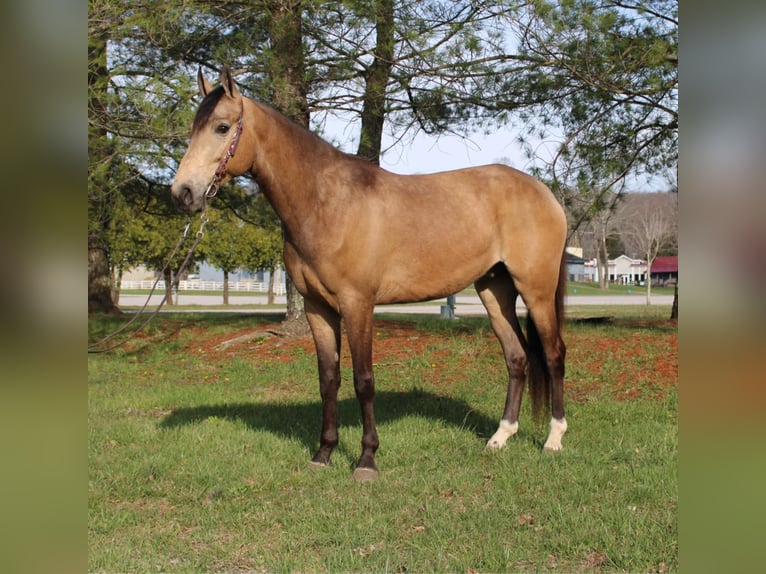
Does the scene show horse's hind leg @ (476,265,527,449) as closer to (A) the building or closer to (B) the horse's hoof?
(B) the horse's hoof

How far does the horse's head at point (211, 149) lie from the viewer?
3568mm

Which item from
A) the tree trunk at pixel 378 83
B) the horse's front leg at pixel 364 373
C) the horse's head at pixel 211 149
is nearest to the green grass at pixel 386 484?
the horse's front leg at pixel 364 373

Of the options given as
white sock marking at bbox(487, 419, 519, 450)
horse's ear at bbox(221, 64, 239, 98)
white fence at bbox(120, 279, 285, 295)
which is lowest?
white sock marking at bbox(487, 419, 519, 450)

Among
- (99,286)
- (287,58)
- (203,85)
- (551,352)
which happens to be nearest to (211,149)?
(203,85)

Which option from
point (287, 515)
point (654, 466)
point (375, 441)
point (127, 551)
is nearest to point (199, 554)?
point (127, 551)

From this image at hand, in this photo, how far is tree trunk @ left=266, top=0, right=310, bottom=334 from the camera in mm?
7672

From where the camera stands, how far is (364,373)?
4293 mm

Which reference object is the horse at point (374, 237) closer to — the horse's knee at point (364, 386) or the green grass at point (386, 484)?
the horse's knee at point (364, 386)

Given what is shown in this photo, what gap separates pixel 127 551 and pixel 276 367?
554cm

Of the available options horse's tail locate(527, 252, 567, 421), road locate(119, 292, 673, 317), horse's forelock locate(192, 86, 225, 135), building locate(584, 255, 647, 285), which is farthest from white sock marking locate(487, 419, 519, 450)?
building locate(584, 255, 647, 285)

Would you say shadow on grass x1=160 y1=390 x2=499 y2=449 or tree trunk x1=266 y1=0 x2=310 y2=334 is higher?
tree trunk x1=266 y1=0 x2=310 y2=334

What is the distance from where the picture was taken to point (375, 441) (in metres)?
4.23

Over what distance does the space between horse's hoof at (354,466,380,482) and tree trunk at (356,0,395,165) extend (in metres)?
3.80
